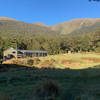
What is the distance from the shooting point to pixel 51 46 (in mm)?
69562

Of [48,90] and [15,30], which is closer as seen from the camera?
[48,90]

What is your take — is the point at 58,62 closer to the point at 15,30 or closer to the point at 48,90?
the point at 48,90

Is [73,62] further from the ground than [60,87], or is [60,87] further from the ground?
[60,87]

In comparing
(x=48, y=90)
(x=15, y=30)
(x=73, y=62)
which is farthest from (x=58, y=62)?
(x=15, y=30)

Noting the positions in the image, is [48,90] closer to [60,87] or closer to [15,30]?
[60,87]

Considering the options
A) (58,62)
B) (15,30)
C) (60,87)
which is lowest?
(58,62)

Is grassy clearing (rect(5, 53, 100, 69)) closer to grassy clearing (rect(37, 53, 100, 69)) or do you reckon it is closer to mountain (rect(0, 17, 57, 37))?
grassy clearing (rect(37, 53, 100, 69))

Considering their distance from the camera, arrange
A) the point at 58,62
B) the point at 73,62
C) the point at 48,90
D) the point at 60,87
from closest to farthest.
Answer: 1. the point at 48,90
2. the point at 60,87
3. the point at 73,62
4. the point at 58,62

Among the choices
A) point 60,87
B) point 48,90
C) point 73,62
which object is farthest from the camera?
point 73,62

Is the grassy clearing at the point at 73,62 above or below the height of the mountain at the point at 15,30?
below

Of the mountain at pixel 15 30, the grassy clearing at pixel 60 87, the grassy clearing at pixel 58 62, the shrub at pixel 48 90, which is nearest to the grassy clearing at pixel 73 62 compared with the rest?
the grassy clearing at pixel 58 62

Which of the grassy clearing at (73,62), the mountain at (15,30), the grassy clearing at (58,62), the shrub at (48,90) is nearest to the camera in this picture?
the shrub at (48,90)

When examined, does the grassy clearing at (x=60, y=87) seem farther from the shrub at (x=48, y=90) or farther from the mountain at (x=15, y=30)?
the mountain at (x=15, y=30)

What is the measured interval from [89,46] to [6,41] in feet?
118
